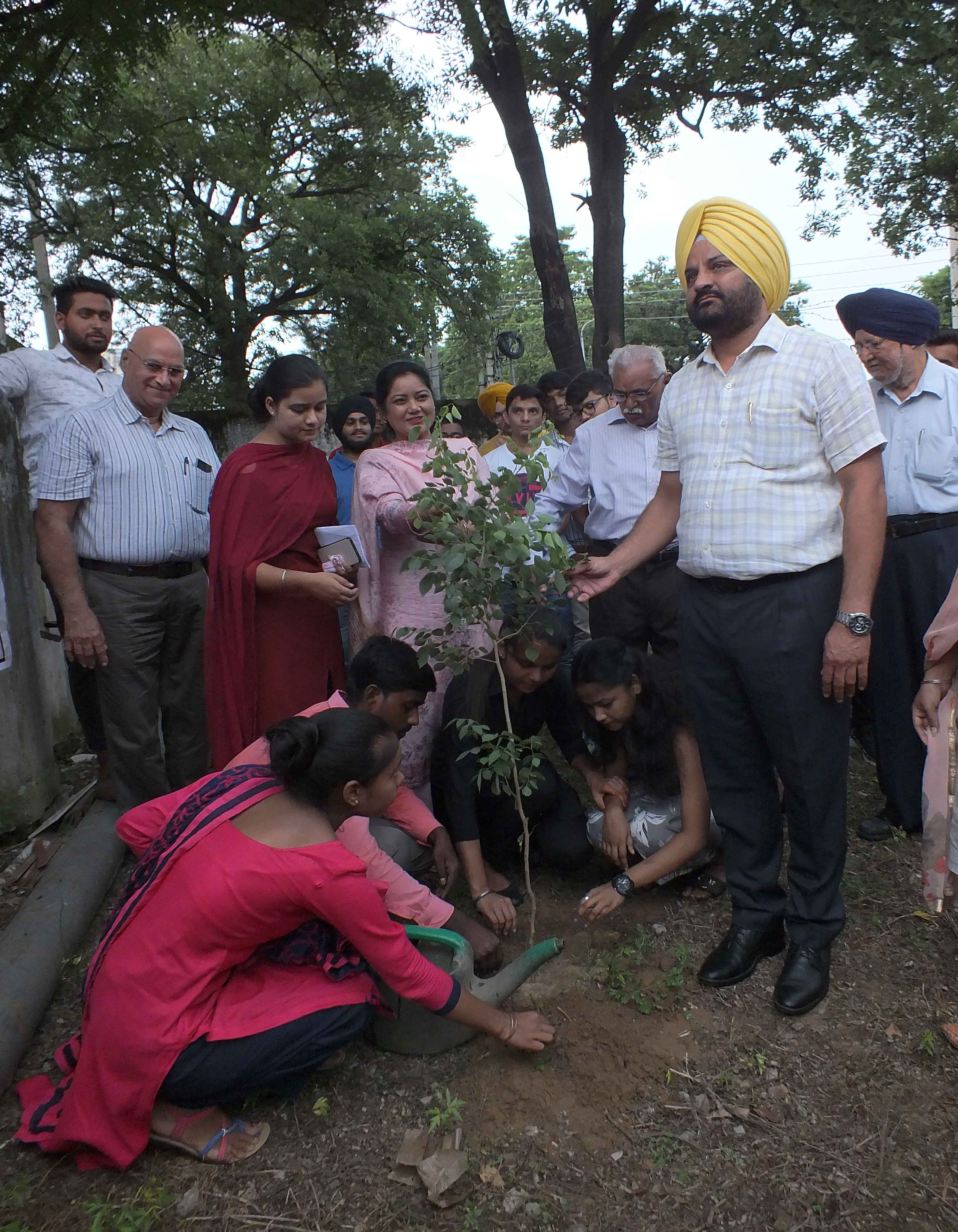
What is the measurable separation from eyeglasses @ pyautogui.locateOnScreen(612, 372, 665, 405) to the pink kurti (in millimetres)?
763

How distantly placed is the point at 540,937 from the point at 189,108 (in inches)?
555

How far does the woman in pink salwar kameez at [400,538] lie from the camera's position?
312 cm

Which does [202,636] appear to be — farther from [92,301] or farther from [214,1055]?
[214,1055]

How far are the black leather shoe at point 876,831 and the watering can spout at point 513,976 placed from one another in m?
1.44

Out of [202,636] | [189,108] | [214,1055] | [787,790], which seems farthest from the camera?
[189,108]

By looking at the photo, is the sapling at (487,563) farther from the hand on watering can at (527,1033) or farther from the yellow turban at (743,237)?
the yellow turban at (743,237)

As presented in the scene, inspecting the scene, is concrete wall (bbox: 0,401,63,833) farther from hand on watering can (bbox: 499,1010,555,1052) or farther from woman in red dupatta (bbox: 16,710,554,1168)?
hand on watering can (bbox: 499,1010,555,1052)

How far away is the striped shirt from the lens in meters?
3.29

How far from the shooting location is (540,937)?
114 inches

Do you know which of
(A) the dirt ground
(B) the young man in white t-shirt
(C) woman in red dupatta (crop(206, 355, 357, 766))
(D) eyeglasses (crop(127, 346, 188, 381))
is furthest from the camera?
(B) the young man in white t-shirt

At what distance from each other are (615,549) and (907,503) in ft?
3.53

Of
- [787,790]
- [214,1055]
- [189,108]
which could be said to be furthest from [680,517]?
[189,108]

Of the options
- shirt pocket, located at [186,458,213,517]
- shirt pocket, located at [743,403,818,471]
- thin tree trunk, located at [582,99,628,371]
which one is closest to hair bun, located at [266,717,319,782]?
shirt pocket, located at [743,403,818,471]

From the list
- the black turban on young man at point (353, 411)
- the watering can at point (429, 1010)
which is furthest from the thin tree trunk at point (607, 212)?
the watering can at point (429, 1010)
